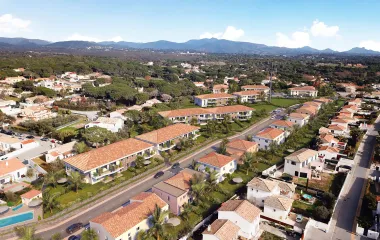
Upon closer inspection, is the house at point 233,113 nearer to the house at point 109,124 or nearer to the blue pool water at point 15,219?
the house at point 109,124

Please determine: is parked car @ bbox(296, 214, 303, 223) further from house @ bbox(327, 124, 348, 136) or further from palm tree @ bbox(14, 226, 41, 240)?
house @ bbox(327, 124, 348, 136)

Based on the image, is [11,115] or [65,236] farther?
[11,115]

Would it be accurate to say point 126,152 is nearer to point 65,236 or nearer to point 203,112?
→ point 65,236

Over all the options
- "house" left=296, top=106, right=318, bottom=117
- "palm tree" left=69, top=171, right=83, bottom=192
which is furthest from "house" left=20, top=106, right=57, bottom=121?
"house" left=296, top=106, right=318, bottom=117

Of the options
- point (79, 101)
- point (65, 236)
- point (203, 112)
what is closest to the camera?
point (65, 236)

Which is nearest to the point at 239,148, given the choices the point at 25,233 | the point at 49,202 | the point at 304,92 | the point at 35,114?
the point at 49,202

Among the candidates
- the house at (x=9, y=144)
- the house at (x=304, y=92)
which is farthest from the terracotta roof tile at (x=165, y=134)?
the house at (x=304, y=92)

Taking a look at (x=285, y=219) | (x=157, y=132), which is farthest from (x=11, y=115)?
(x=285, y=219)
